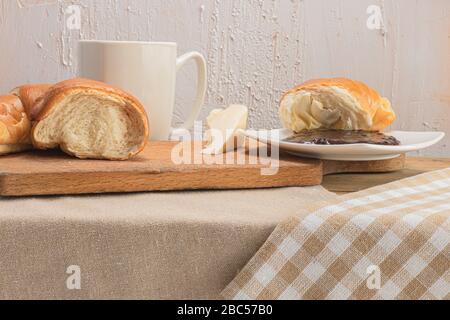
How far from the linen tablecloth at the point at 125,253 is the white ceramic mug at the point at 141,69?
17.1 inches

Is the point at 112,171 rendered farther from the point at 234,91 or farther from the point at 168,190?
the point at 234,91

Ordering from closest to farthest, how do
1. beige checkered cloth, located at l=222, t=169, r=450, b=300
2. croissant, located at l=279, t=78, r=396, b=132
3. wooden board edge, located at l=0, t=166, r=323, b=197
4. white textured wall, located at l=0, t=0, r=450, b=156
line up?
1. beige checkered cloth, located at l=222, t=169, r=450, b=300
2. wooden board edge, located at l=0, t=166, r=323, b=197
3. croissant, located at l=279, t=78, r=396, b=132
4. white textured wall, located at l=0, t=0, r=450, b=156

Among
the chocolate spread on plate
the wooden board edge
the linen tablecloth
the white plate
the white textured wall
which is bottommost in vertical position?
the linen tablecloth

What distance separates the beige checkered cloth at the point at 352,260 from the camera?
666 mm

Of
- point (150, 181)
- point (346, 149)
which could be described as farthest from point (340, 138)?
point (150, 181)

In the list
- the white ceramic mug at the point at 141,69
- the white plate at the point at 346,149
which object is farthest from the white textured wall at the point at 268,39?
the white plate at the point at 346,149

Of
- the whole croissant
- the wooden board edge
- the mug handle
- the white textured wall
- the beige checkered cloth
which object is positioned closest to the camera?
the beige checkered cloth

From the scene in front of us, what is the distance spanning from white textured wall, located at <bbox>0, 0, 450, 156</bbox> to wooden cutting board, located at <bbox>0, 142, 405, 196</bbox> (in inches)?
20.4

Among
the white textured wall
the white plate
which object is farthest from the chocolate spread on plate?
the white textured wall

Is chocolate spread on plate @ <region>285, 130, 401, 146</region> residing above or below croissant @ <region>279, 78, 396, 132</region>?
below

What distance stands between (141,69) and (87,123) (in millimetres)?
230

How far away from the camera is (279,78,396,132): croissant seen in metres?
1.01

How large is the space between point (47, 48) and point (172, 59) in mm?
391

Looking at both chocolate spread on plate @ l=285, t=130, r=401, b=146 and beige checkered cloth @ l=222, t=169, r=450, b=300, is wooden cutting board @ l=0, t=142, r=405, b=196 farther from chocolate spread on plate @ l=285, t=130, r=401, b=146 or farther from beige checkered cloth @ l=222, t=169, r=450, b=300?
beige checkered cloth @ l=222, t=169, r=450, b=300
